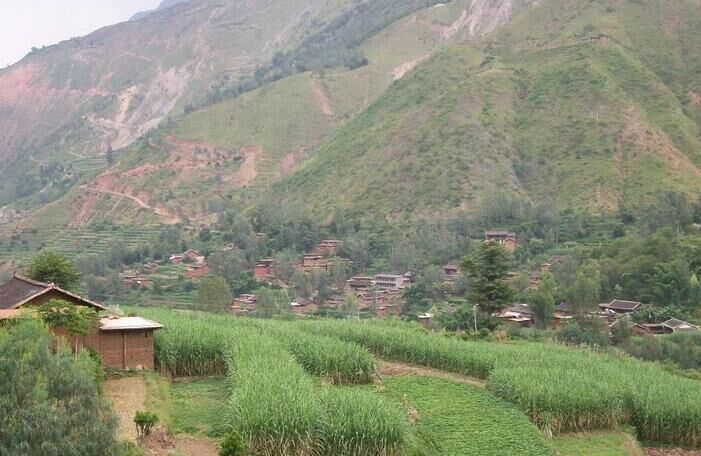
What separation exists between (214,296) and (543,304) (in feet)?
62.5

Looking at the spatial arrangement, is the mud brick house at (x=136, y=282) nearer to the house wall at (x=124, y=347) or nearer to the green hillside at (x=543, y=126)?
the green hillside at (x=543, y=126)

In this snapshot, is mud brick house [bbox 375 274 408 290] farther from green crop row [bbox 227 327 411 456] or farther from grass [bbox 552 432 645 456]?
green crop row [bbox 227 327 411 456]

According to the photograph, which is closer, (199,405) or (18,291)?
(199,405)

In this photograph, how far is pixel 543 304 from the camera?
133 feet

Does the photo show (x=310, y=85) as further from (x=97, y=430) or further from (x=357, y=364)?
(x=97, y=430)

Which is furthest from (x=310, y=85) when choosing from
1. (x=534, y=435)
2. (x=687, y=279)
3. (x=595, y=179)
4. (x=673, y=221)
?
(x=534, y=435)

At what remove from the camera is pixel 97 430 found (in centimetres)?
1128

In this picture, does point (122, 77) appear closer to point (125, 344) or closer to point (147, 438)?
point (125, 344)

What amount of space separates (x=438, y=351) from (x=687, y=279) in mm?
26269

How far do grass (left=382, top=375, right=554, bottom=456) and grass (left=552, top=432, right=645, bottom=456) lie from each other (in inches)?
29.0

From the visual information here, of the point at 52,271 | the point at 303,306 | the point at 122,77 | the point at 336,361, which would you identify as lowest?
the point at 303,306

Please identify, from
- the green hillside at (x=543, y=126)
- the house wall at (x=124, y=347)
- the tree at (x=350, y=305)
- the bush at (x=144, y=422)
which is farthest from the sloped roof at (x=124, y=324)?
the green hillside at (x=543, y=126)

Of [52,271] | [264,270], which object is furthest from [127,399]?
[264,270]

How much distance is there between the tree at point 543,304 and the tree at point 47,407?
3124 centimetres
